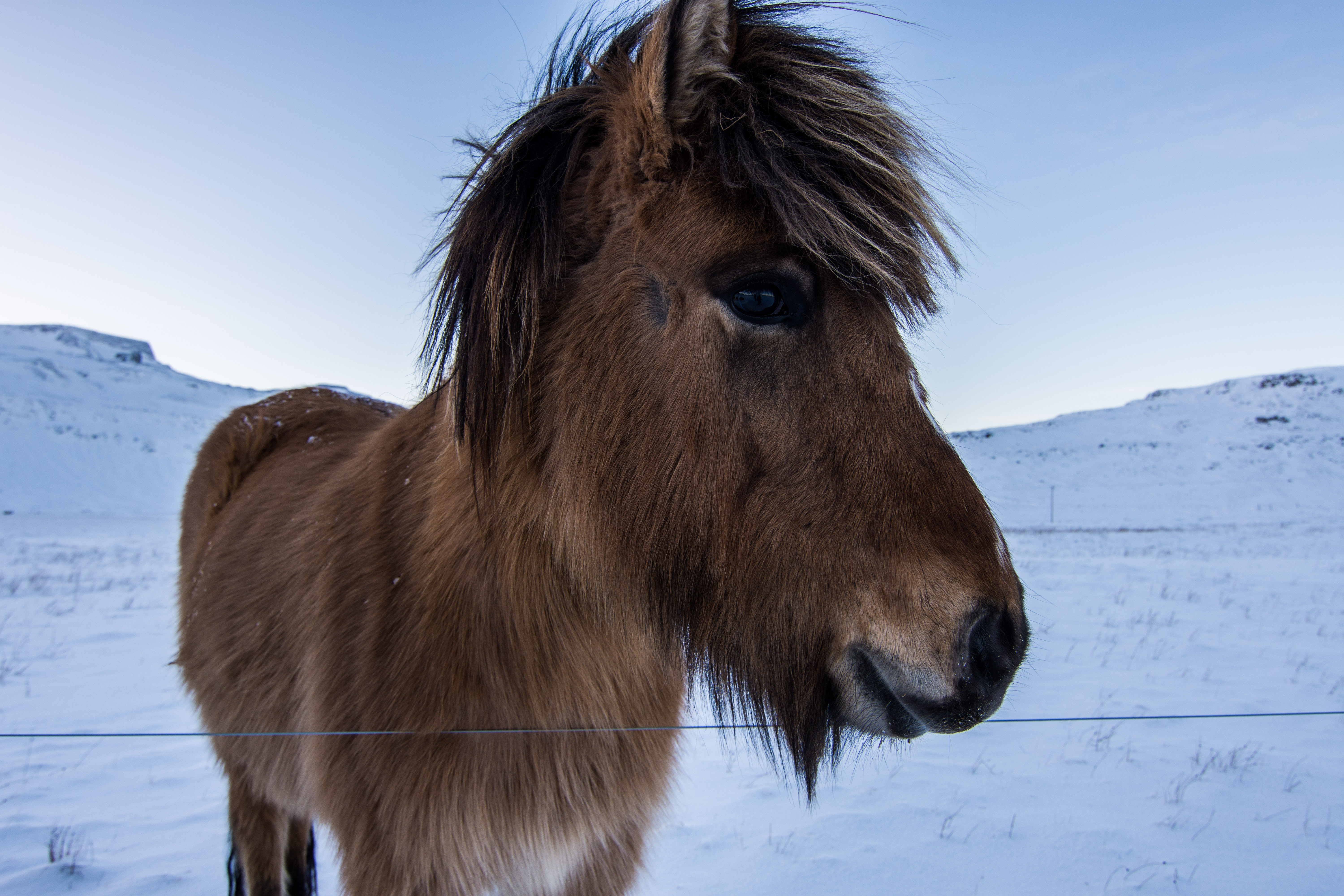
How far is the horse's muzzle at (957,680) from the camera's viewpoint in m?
1.14

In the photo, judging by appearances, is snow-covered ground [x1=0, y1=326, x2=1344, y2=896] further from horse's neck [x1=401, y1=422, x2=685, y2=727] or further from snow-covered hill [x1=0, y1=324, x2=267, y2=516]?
snow-covered hill [x1=0, y1=324, x2=267, y2=516]

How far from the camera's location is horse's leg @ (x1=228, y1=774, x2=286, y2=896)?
2.63 meters

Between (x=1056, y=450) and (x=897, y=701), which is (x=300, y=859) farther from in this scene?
(x=1056, y=450)

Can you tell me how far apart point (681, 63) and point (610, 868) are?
78.7 inches

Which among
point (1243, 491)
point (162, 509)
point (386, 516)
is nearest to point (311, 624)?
point (386, 516)

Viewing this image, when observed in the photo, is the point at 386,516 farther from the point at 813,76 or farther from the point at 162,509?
the point at 162,509

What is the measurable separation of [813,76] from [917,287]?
1.70 ft

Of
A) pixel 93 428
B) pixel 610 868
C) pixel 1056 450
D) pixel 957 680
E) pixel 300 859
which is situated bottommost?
pixel 1056 450

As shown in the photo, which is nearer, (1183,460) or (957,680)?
(957,680)

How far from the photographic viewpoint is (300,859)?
3037 mm

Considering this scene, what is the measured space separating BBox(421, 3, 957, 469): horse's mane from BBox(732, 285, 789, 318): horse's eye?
0.10 m

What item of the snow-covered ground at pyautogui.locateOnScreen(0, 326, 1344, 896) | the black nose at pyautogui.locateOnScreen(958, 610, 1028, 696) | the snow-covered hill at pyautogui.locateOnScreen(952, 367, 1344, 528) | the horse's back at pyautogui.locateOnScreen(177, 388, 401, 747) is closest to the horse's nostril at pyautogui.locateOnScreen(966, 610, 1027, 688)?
the black nose at pyautogui.locateOnScreen(958, 610, 1028, 696)

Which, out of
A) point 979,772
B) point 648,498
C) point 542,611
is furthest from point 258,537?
point 979,772

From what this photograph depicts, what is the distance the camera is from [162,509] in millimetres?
27734
